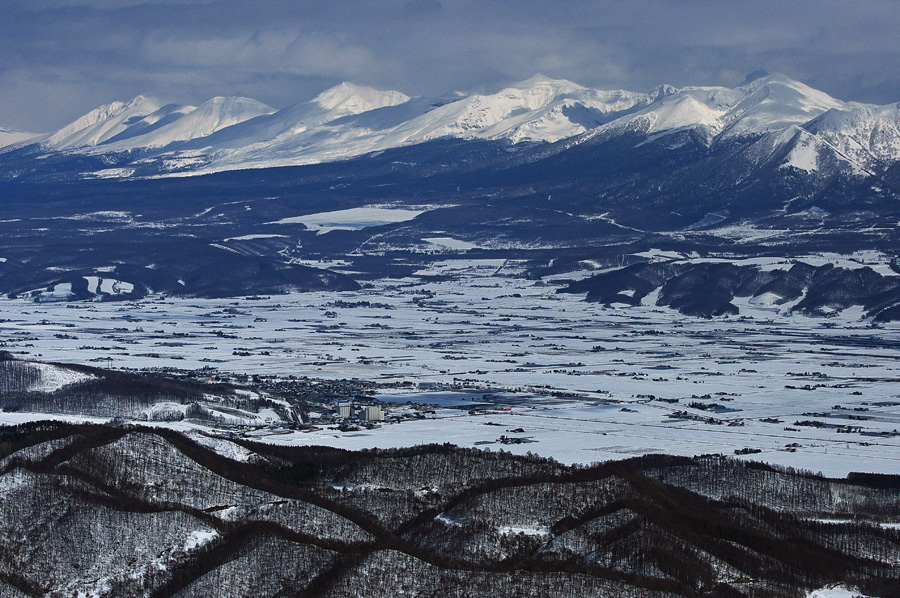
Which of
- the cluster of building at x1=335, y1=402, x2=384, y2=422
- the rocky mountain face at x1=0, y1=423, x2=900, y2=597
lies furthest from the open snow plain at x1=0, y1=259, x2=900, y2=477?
the rocky mountain face at x1=0, y1=423, x2=900, y2=597

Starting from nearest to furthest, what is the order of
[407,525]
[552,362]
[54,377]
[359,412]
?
[407,525]
[359,412]
[54,377]
[552,362]

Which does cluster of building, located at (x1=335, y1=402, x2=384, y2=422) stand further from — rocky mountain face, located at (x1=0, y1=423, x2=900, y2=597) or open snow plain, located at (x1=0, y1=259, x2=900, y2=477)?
rocky mountain face, located at (x1=0, y1=423, x2=900, y2=597)

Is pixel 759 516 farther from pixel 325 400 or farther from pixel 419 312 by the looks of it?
pixel 419 312

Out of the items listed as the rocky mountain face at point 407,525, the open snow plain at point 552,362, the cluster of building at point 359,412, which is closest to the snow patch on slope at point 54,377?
the open snow plain at point 552,362

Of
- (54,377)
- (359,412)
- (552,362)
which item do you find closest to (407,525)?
(359,412)

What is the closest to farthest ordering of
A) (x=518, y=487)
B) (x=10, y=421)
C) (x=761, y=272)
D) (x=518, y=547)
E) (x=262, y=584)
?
(x=262, y=584), (x=518, y=547), (x=518, y=487), (x=10, y=421), (x=761, y=272)

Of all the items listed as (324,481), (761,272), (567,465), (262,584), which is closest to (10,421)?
(324,481)

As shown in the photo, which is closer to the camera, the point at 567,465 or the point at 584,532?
the point at 584,532

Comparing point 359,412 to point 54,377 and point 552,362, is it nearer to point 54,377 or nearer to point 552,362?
point 54,377
